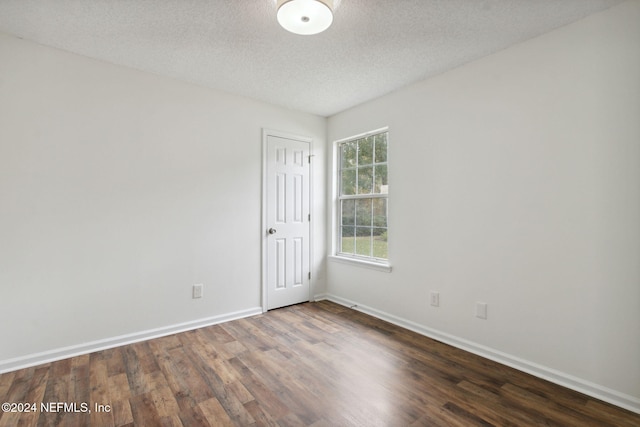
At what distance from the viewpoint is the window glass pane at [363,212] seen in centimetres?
371

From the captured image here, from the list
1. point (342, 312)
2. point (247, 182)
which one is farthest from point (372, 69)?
point (342, 312)

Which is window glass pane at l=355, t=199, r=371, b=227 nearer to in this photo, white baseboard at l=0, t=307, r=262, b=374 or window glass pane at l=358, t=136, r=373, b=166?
window glass pane at l=358, t=136, r=373, b=166

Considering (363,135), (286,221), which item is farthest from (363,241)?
(363,135)

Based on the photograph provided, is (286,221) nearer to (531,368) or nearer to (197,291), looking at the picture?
(197,291)

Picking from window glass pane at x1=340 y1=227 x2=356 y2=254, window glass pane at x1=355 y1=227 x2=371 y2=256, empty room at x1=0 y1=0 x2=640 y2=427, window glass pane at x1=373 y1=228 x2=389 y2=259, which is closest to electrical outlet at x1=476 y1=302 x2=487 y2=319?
empty room at x1=0 y1=0 x2=640 y2=427

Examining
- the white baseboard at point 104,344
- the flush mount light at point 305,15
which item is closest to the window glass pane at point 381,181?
the flush mount light at point 305,15

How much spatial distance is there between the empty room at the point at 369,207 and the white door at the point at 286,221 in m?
0.08

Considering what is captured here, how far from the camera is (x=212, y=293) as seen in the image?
3273 mm

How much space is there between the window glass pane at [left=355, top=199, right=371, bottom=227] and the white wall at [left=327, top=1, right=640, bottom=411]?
21.2 inches

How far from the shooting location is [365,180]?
12.3ft

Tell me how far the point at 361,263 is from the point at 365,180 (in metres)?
1.00

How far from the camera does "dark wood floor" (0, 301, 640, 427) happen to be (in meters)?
1.78

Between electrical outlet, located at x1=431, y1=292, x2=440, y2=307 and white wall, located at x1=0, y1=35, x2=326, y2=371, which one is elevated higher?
white wall, located at x1=0, y1=35, x2=326, y2=371

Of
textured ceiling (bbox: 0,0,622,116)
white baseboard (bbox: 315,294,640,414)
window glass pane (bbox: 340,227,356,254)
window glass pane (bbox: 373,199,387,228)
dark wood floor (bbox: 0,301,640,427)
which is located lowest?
dark wood floor (bbox: 0,301,640,427)
